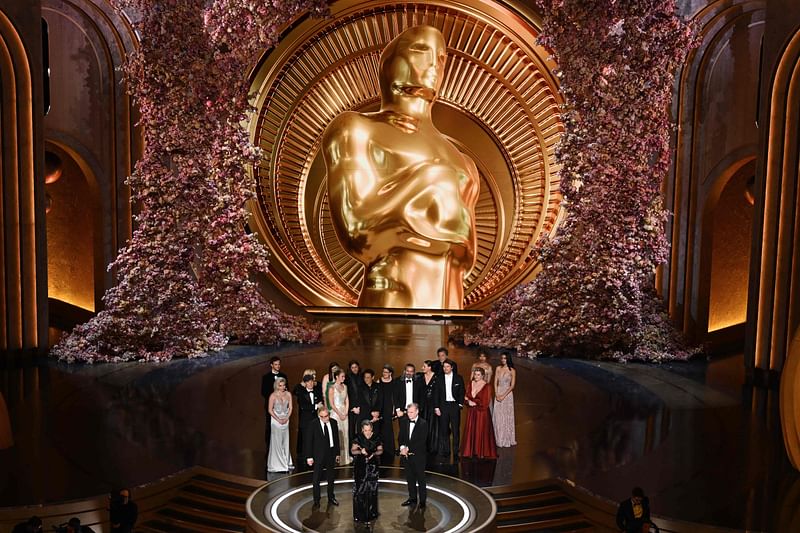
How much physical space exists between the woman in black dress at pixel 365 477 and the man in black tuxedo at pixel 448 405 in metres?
1.28

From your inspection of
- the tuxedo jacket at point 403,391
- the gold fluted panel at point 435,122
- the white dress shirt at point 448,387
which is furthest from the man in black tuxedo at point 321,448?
the gold fluted panel at point 435,122

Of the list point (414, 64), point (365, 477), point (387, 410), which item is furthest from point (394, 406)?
point (414, 64)

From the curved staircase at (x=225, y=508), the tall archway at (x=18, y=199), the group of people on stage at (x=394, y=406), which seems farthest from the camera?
the tall archway at (x=18, y=199)

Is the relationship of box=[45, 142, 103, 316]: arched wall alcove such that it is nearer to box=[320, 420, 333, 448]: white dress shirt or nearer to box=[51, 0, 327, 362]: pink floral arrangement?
box=[51, 0, 327, 362]: pink floral arrangement

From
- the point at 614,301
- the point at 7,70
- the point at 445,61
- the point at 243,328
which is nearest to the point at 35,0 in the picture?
the point at 7,70

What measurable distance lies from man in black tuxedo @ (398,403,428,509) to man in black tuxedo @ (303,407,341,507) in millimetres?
518

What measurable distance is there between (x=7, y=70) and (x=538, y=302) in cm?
791

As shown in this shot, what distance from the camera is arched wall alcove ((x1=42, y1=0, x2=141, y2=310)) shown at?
11.7 metres

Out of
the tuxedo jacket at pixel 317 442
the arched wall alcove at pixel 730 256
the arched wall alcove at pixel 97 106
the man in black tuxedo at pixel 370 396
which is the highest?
the arched wall alcove at pixel 97 106

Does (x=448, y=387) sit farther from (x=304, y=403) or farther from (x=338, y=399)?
(x=304, y=403)

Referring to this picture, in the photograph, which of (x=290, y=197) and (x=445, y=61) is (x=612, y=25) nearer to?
→ (x=445, y=61)

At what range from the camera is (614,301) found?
33.0 ft

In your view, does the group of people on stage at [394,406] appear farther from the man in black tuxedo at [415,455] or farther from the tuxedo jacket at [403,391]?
the man in black tuxedo at [415,455]

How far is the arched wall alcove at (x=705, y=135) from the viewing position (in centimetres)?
1059
